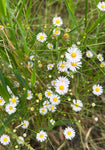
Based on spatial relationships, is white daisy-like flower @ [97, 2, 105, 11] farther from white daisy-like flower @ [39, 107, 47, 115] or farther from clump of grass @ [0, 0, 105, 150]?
white daisy-like flower @ [39, 107, 47, 115]

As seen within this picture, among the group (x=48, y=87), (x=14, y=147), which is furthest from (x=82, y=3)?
(x=14, y=147)

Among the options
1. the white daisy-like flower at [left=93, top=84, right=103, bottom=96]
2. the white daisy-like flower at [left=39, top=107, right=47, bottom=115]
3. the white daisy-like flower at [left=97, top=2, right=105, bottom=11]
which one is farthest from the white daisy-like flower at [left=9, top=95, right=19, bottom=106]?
the white daisy-like flower at [left=97, top=2, right=105, bottom=11]

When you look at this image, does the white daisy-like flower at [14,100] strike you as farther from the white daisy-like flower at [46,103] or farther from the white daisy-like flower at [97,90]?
the white daisy-like flower at [97,90]

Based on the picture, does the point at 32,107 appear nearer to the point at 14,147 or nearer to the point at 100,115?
the point at 14,147

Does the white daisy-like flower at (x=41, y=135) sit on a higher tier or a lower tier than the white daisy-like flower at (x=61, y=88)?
lower

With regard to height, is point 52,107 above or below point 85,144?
above

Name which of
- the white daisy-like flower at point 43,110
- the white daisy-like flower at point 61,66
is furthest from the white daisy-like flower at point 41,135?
the white daisy-like flower at point 61,66

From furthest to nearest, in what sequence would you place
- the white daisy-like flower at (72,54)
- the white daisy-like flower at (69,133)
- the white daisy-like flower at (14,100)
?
the white daisy-like flower at (69,133) < the white daisy-like flower at (14,100) < the white daisy-like flower at (72,54)

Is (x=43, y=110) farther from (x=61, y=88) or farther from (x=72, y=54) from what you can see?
(x=72, y=54)

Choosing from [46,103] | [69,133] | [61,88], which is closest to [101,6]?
[61,88]
